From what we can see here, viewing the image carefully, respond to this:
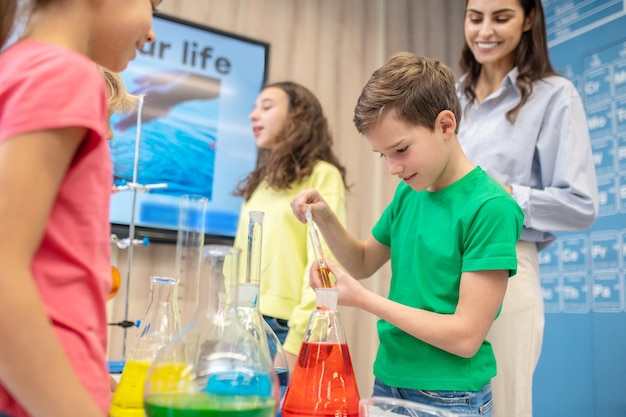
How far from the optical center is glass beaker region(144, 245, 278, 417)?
18.1 inches

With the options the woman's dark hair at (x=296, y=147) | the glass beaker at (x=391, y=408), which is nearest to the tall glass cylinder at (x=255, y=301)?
the glass beaker at (x=391, y=408)

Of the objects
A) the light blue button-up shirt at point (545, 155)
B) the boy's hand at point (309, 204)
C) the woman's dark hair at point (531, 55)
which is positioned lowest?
the boy's hand at point (309, 204)

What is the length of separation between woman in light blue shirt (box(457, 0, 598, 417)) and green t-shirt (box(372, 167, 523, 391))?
243mm

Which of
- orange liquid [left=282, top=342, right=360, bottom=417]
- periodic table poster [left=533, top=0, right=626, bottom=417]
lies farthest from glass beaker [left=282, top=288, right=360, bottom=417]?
periodic table poster [left=533, top=0, right=626, bottom=417]

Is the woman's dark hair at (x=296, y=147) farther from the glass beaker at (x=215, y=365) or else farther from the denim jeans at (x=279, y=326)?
the glass beaker at (x=215, y=365)

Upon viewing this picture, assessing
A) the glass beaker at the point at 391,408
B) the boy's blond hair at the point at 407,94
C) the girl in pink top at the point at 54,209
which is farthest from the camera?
the boy's blond hair at the point at 407,94

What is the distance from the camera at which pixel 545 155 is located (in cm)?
141

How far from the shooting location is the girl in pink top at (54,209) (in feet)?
1.34

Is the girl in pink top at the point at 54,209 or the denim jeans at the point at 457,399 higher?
the girl in pink top at the point at 54,209

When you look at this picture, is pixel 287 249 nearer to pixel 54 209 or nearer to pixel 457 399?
pixel 457 399

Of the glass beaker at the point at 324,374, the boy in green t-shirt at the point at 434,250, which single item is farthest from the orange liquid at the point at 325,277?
the glass beaker at the point at 324,374

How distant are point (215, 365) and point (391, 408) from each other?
7.5 inches

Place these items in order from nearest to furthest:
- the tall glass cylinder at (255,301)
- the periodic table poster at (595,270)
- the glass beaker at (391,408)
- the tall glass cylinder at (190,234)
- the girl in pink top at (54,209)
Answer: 1. the girl in pink top at (54,209)
2. the glass beaker at (391,408)
3. the tall glass cylinder at (255,301)
4. the tall glass cylinder at (190,234)
5. the periodic table poster at (595,270)

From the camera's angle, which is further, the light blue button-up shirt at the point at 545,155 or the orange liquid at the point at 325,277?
the light blue button-up shirt at the point at 545,155
